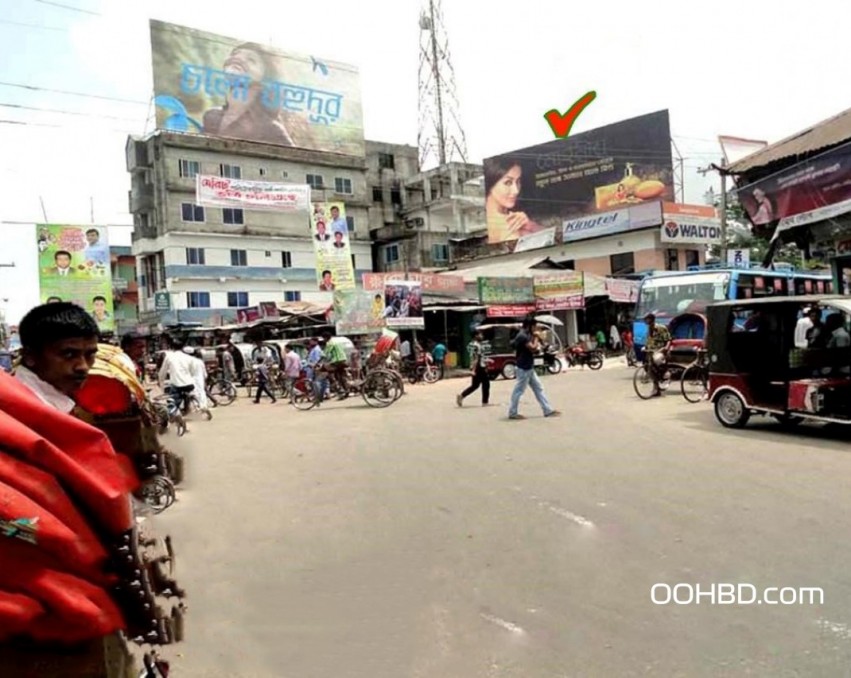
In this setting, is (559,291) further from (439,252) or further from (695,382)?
(439,252)

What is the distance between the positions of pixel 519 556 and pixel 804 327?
8403 mm

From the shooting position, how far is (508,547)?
467 cm

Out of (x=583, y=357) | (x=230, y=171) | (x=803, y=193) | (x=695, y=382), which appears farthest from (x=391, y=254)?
(x=803, y=193)

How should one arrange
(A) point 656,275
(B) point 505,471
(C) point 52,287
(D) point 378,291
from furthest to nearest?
(D) point 378,291 < (C) point 52,287 < (A) point 656,275 < (B) point 505,471

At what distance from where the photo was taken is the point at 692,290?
18328 millimetres

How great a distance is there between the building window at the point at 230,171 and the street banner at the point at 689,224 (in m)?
27.9

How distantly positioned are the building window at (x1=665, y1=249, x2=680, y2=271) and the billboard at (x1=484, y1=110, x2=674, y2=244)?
12.0 ft

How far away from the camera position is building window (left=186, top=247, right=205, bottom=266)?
1713 inches

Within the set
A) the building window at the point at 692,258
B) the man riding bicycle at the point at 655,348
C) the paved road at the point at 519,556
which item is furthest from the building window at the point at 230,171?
the paved road at the point at 519,556

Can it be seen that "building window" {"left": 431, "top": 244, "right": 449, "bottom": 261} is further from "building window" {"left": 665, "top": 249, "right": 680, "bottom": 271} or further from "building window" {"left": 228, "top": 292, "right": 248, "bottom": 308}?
"building window" {"left": 665, "top": 249, "right": 680, "bottom": 271}

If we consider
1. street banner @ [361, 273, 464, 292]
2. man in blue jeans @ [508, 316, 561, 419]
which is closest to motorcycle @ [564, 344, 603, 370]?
street banner @ [361, 273, 464, 292]

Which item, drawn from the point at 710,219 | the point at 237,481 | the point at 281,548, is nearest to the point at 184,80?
the point at 710,219

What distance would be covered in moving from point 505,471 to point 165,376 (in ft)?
25.4

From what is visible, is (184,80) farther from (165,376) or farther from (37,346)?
(37,346)
